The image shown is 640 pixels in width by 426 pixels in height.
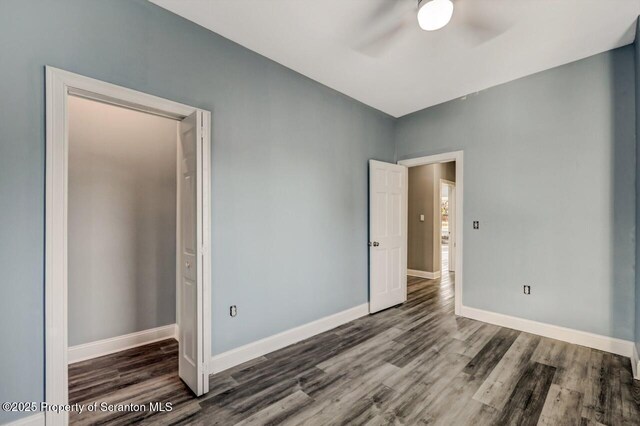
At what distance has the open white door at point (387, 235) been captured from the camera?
4.02 meters

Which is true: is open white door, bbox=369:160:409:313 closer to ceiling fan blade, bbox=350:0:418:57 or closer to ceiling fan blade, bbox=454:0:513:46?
ceiling fan blade, bbox=350:0:418:57

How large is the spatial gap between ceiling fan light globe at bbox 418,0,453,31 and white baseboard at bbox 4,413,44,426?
3.48 meters

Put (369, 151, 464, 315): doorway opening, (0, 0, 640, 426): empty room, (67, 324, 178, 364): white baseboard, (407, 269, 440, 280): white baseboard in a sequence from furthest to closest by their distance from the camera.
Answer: (407, 269, 440, 280): white baseboard → (369, 151, 464, 315): doorway opening → (67, 324, 178, 364): white baseboard → (0, 0, 640, 426): empty room

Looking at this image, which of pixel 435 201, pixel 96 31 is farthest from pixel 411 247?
pixel 96 31

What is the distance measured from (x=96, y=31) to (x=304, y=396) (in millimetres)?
2987

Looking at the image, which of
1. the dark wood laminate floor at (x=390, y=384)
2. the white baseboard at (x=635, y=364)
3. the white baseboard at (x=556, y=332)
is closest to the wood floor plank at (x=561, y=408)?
the dark wood laminate floor at (x=390, y=384)

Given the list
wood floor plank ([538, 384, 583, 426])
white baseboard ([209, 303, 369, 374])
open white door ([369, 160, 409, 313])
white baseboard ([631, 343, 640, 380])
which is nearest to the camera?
wood floor plank ([538, 384, 583, 426])

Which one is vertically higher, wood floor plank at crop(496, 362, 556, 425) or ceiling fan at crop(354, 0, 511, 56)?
ceiling fan at crop(354, 0, 511, 56)

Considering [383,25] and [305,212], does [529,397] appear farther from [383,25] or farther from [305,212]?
[383,25]

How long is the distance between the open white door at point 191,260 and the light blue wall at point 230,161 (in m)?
0.23

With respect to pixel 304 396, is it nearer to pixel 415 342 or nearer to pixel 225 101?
pixel 415 342

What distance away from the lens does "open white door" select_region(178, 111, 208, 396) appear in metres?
2.18

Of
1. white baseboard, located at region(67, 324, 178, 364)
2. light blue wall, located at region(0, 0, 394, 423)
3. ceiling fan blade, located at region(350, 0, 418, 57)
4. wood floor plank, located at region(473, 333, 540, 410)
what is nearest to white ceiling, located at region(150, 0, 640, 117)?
ceiling fan blade, located at region(350, 0, 418, 57)

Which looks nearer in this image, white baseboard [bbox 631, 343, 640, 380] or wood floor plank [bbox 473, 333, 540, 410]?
wood floor plank [bbox 473, 333, 540, 410]
